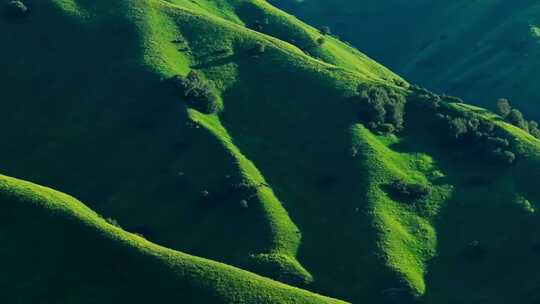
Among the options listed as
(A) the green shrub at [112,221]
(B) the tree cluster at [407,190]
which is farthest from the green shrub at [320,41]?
(A) the green shrub at [112,221]

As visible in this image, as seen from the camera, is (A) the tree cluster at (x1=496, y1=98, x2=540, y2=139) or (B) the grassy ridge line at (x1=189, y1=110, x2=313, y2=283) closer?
(B) the grassy ridge line at (x1=189, y1=110, x2=313, y2=283)

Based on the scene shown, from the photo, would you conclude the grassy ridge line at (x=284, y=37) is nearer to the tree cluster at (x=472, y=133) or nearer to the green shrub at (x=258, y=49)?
the green shrub at (x=258, y=49)

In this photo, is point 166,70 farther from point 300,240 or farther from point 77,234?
point 77,234

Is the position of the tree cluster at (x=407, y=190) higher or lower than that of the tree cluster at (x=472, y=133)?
lower

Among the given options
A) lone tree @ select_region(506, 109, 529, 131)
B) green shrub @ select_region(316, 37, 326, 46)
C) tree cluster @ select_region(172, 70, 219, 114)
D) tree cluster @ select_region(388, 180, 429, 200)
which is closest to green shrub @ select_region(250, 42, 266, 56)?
tree cluster @ select_region(172, 70, 219, 114)

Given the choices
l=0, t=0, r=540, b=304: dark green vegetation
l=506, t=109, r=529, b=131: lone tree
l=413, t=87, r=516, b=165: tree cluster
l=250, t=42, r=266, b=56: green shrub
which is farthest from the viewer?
l=250, t=42, r=266, b=56: green shrub

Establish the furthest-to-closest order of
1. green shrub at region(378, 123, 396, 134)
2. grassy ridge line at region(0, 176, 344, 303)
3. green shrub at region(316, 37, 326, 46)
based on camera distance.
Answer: green shrub at region(316, 37, 326, 46) < green shrub at region(378, 123, 396, 134) < grassy ridge line at region(0, 176, 344, 303)

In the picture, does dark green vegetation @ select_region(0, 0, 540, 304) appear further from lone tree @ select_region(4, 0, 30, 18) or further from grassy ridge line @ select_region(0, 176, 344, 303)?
lone tree @ select_region(4, 0, 30, 18)

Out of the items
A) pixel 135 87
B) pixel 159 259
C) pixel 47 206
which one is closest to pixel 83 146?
pixel 135 87
